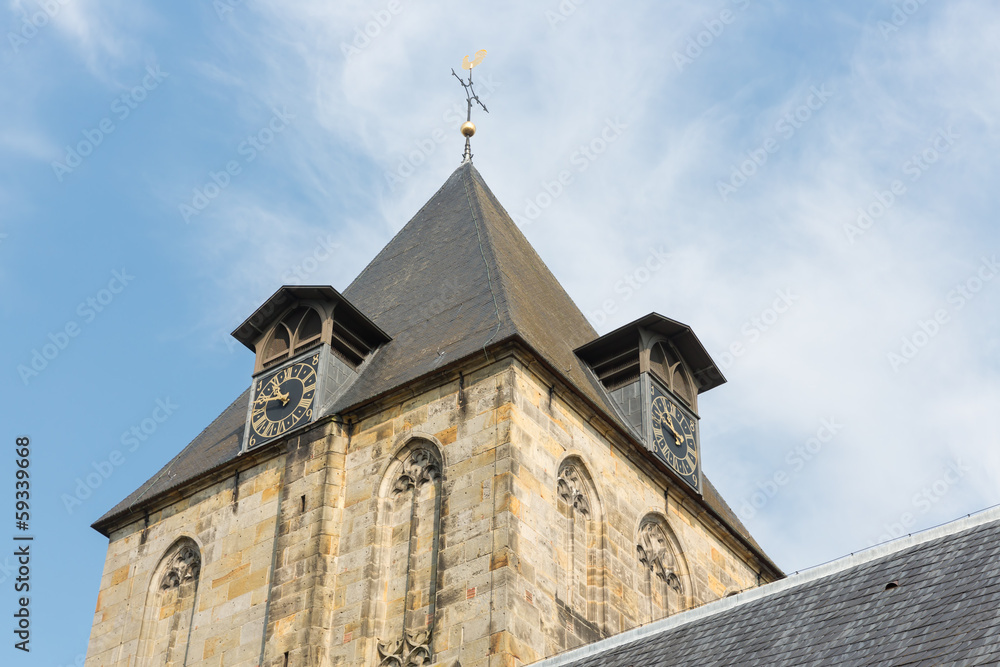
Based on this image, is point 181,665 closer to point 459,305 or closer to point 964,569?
point 459,305

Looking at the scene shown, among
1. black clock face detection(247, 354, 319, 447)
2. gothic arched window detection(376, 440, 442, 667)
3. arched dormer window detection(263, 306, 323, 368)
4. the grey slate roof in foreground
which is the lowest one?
the grey slate roof in foreground

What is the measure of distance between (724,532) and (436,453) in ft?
19.4

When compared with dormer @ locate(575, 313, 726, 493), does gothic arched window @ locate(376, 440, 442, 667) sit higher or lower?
lower

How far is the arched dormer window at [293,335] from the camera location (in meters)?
26.2

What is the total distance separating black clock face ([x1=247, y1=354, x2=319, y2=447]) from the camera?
25.1m

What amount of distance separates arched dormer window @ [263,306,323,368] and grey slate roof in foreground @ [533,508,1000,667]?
9.89 m

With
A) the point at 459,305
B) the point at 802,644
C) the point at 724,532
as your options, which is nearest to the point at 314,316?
the point at 459,305

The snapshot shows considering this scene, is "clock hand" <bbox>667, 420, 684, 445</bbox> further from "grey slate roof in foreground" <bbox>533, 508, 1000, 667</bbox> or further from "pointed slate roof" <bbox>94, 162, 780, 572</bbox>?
"grey slate roof in foreground" <bbox>533, 508, 1000, 667</bbox>

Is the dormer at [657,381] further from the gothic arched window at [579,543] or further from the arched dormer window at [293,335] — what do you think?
the arched dormer window at [293,335]

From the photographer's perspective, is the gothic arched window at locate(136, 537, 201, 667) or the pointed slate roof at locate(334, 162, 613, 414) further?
the pointed slate roof at locate(334, 162, 613, 414)

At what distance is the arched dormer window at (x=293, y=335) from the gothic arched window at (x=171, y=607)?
10.9 ft

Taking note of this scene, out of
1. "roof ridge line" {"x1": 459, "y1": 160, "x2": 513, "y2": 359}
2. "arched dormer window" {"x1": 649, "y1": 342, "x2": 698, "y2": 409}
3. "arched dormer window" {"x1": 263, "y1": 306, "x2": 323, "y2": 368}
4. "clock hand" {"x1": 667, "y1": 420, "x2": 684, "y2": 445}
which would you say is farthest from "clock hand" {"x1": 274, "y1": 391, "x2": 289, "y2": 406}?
"clock hand" {"x1": 667, "y1": 420, "x2": 684, "y2": 445}

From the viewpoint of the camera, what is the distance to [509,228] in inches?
1190

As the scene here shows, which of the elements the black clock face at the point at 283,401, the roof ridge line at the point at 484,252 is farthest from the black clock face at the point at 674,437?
the black clock face at the point at 283,401
